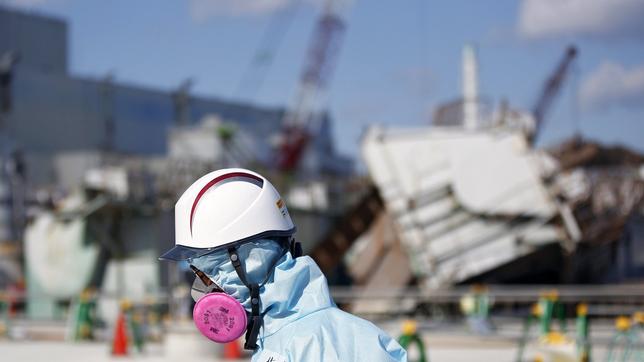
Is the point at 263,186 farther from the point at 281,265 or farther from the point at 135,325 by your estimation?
the point at 135,325

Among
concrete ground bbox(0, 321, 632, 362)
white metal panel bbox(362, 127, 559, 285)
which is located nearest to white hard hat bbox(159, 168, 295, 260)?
concrete ground bbox(0, 321, 632, 362)

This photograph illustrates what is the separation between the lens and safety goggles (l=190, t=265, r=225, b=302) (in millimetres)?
2779

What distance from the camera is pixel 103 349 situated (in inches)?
672

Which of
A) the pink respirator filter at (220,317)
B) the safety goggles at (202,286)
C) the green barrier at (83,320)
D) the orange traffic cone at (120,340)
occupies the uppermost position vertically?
the safety goggles at (202,286)

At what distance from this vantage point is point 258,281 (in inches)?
103

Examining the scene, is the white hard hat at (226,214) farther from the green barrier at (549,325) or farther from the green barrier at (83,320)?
the green barrier at (83,320)

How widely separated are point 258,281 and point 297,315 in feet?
0.53

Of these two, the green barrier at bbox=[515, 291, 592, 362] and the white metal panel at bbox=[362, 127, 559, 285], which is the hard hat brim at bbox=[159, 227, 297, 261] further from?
the white metal panel at bbox=[362, 127, 559, 285]

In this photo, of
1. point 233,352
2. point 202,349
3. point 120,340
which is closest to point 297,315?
point 233,352

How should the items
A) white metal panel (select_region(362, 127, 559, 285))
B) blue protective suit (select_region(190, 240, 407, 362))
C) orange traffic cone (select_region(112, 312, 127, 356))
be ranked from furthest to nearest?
white metal panel (select_region(362, 127, 559, 285)) < orange traffic cone (select_region(112, 312, 127, 356)) < blue protective suit (select_region(190, 240, 407, 362))

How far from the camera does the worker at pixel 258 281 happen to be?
7.99 ft

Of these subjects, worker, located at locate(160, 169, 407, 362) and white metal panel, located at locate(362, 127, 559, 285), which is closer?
worker, located at locate(160, 169, 407, 362)

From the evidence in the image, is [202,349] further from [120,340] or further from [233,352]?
[120,340]

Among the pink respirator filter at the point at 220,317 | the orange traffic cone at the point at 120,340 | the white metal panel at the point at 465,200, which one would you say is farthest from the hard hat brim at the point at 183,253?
the white metal panel at the point at 465,200
